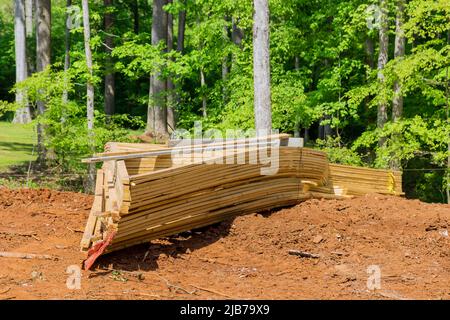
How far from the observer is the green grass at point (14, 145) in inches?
854

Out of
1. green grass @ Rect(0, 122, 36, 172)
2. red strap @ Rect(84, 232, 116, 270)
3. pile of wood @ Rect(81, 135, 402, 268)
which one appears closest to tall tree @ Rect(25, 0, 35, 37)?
green grass @ Rect(0, 122, 36, 172)

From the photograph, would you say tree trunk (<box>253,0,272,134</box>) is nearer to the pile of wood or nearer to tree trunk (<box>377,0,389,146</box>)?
the pile of wood

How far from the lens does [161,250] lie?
684cm

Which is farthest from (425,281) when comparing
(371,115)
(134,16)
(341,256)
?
(134,16)

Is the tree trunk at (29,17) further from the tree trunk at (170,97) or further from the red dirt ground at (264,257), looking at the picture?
the red dirt ground at (264,257)

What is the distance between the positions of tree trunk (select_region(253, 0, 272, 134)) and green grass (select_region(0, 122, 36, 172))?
870 cm

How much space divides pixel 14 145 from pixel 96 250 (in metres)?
20.8

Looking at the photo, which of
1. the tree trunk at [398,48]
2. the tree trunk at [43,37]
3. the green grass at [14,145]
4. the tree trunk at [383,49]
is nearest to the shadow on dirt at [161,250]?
the tree trunk at [398,48]

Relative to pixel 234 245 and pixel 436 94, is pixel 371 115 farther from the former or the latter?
pixel 234 245

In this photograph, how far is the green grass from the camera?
2170 cm

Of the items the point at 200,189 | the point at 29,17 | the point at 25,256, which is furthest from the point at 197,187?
the point at 29,17

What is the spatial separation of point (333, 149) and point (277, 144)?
875cm

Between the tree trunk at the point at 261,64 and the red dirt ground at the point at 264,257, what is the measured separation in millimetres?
3796
